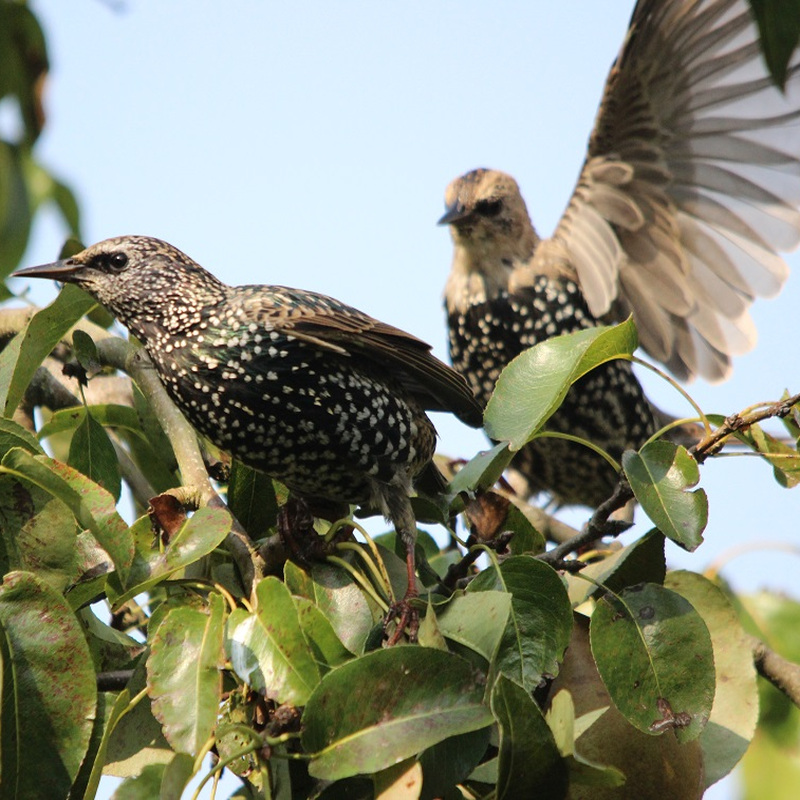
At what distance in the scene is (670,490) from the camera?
2238mm

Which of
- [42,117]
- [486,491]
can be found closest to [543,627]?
[486,491]

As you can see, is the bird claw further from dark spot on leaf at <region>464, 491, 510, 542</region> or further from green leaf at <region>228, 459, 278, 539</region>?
green leaf at <region>228, 459, 278, 539</region>

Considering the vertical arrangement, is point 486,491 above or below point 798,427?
below

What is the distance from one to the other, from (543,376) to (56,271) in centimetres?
153

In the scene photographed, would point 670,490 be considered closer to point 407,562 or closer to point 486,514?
point 486,514

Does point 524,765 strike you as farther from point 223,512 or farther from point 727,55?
point 727,55

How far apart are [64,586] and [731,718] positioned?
1313 millimetres

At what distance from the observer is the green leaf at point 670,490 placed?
86.7 inches

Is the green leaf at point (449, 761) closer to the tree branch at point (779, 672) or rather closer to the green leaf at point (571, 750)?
the green leaf at point (571, 750)

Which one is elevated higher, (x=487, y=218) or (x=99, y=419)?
(x=487, y=218)

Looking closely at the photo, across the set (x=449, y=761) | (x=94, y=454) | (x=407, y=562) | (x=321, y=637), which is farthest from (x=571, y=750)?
(x=94, y=454)

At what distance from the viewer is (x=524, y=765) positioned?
1927 mm

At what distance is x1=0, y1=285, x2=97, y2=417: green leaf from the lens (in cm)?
264

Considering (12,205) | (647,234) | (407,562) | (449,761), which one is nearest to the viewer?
(12,205)
